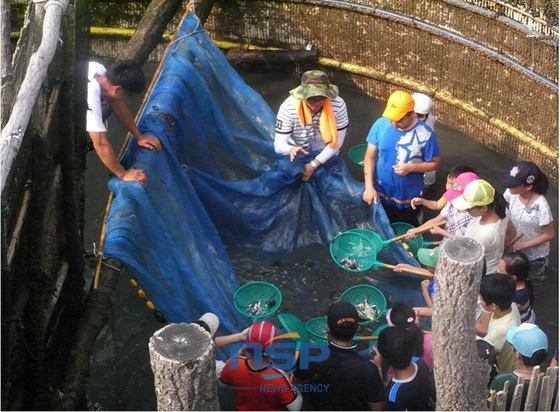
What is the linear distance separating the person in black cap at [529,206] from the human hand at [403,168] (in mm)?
773

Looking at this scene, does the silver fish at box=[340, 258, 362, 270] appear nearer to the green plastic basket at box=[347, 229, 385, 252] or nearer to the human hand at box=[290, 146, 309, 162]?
the green plastic basket at box=[347, 229, 385, 252]

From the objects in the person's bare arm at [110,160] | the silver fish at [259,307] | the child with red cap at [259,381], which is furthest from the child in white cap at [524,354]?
the person's bare arm at [110,160]

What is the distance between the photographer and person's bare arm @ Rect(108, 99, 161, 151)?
19.9 ft

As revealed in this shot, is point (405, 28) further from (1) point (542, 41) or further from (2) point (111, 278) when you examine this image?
(2) point (111, 278)

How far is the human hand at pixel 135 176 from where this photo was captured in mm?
5840

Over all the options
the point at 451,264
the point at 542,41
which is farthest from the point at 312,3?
the point at 451,264

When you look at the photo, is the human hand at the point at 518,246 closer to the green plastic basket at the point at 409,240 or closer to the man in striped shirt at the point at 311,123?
the green plastic basket at the point at 409,240

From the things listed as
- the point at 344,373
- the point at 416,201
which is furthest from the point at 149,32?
the point at 344,373

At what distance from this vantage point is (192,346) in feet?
11.1

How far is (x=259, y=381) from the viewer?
15.7 feet

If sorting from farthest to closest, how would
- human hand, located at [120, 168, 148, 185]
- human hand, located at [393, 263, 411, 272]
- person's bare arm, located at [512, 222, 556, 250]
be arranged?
person's bare arm, located at [512, 222, 556, 250] < human hand, located at [393, 263, 411, 272] < human hand, located at [120, 168, 148, 185]

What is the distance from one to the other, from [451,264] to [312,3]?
253 inches

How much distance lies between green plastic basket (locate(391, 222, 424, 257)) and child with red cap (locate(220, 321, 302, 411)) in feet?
6.96

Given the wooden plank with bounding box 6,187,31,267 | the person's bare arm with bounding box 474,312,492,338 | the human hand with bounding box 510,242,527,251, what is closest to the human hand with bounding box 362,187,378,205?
the human hand with bounding box 510,242,527,251
